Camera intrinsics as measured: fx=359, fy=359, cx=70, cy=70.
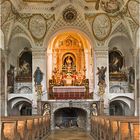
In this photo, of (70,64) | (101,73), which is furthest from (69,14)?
(70,64)

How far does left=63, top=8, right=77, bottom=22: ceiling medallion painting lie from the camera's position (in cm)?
2722

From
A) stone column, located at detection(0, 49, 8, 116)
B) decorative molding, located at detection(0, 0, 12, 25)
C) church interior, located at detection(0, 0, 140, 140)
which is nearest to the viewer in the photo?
decorative molding, located at detection(0, 0, 12, 25)

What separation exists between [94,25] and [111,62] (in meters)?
4.05

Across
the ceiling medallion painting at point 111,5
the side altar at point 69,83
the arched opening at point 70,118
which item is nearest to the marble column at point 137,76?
the ceiling medallion painting at point 111,5

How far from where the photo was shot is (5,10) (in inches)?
957

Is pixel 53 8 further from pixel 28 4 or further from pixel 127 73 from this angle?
pixel 127 73

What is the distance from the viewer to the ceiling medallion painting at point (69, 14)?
89.3 feet

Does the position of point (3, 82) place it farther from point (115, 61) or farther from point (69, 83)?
point (115, 61)

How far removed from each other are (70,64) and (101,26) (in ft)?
19.5

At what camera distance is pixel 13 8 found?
25.3 metres

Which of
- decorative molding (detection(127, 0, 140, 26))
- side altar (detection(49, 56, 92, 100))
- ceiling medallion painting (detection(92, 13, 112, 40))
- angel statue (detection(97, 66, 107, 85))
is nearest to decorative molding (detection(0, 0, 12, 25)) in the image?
ceiling medallion painting (detection(92, 13, 112, 40))

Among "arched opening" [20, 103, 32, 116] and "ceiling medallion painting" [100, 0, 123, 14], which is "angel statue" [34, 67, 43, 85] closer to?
"arched opening" [20, 103, 32, 116]

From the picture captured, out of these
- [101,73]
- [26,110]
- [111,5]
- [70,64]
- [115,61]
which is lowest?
[26,110]

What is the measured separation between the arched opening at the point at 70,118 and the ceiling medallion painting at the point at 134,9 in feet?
28.1
